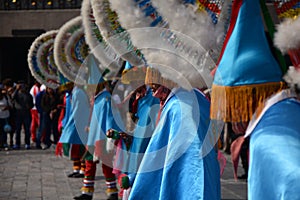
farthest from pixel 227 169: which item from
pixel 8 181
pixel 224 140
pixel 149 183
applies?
pixel 149 183

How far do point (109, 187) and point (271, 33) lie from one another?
5.15m

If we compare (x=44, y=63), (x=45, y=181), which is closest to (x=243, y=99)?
(x=45, y=181)

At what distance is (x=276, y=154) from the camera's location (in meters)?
2.89

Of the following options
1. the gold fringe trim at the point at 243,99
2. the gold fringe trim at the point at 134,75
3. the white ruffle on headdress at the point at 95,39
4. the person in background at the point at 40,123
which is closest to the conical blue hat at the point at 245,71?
the gold fringe trim at the point at 243,99

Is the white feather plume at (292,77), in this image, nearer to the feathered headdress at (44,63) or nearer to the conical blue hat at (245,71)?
the conical blue hat at (245,71)

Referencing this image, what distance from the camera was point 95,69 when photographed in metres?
8.79

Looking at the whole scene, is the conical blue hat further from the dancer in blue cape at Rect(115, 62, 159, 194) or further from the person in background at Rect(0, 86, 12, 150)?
the person in background at Rect(0, 86, 12, 150)

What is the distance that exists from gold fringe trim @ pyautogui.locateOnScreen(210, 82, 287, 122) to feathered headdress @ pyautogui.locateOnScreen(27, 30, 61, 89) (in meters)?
9.65

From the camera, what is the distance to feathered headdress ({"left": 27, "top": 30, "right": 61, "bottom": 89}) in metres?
12.7

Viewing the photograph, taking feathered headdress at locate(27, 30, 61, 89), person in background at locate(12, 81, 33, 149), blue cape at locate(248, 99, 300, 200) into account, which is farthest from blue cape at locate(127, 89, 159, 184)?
person in background at locate(12, 81, 33, 149)

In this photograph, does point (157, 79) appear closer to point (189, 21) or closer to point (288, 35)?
point (189, 21)

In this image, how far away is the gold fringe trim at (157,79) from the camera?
179 inches

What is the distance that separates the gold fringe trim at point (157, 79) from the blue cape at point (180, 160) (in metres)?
0.10

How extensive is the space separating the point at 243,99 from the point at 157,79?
153cm
